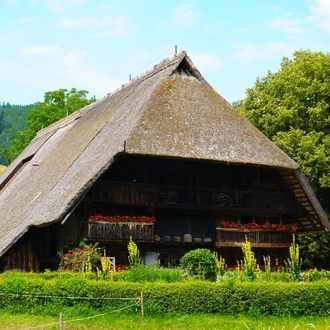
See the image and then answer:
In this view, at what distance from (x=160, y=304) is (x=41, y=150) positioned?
888 inches

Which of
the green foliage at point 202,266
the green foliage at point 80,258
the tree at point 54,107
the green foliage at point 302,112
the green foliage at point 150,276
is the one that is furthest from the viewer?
the tree at point 54,107

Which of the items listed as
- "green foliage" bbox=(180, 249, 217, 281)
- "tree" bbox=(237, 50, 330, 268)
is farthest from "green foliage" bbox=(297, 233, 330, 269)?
"green foliage" bbox=(180, 249, 217, 281)

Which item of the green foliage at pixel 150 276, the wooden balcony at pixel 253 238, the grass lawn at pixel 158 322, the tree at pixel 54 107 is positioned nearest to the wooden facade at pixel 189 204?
the wooden balcony at pixel 253 238

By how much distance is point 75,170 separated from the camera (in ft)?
88.7

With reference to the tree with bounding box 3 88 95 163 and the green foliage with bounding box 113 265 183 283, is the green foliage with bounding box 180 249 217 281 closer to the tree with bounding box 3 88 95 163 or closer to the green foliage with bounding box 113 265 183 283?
the green foliage with bounding box 113 265 183 283

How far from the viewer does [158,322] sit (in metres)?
18.5

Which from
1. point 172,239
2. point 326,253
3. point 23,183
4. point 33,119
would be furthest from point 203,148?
point 33,119

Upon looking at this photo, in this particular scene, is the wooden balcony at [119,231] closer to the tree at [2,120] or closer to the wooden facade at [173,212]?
the wooden facade at [173,212]

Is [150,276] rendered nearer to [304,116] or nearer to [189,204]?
[189,204]

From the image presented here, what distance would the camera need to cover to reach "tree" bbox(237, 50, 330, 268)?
37.6 meters

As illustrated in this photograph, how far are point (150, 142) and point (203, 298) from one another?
8.46 meters

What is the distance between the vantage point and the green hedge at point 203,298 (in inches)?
752

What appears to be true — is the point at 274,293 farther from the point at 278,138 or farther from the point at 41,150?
the point at 41,150

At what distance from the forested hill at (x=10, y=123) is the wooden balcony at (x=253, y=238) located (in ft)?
387
